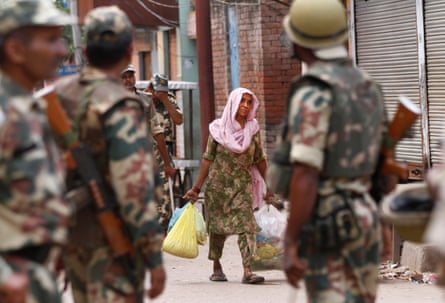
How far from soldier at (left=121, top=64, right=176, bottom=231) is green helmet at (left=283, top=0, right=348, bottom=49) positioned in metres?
5.41

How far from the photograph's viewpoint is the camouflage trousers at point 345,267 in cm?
576

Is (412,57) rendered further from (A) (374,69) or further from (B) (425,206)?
(B) (425,206)

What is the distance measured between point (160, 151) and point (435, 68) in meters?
2.98

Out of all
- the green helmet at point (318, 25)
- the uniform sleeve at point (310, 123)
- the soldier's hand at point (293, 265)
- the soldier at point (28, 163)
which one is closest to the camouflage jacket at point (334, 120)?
the uniform sleeve at point (310, 123)

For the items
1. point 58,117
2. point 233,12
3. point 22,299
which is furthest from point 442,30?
point 22,299

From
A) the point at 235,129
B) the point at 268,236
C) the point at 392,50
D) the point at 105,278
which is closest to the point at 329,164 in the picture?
the point at 105,278

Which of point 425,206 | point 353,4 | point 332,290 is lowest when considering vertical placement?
point 332,290

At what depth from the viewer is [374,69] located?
14.3 meters

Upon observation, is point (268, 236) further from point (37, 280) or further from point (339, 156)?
point (37, 280)

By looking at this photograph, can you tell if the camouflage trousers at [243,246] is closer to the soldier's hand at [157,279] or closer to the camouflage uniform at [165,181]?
the camouflage uniform at [165,181]

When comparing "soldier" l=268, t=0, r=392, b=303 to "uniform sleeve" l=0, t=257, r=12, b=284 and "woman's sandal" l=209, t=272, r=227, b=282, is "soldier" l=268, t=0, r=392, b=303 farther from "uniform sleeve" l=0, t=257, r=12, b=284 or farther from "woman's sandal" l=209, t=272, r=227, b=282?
"woman's sandal" l=209, t=272, r=227, b=282

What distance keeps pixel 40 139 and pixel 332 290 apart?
1685 millimetres

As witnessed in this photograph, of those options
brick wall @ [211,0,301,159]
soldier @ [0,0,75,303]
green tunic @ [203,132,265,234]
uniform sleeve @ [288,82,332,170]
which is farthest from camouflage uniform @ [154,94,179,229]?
soldier @ [0,0,75,303]

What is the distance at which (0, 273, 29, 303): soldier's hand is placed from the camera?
4559 millimetres
